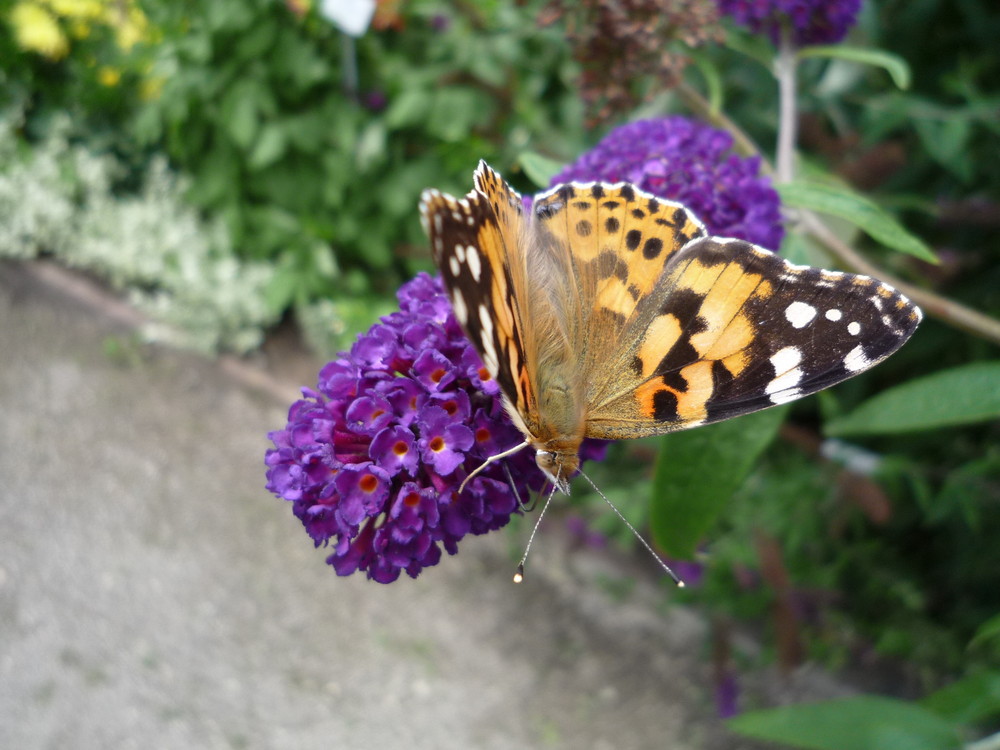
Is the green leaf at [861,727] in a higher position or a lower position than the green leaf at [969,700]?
lower

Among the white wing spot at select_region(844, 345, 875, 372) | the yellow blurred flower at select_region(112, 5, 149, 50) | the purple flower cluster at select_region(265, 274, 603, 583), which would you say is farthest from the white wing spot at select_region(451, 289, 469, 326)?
the yellow blurred flower at select_region(112, 5, 149, 50)

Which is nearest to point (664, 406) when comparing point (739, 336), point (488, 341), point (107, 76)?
point (739, 336)

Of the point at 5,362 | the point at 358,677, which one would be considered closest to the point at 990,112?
the point at 358,677

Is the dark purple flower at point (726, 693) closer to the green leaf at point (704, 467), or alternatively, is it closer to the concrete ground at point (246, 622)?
the concrete ground at point (246, 622)

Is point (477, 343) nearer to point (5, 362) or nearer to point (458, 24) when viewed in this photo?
point (458, 24)

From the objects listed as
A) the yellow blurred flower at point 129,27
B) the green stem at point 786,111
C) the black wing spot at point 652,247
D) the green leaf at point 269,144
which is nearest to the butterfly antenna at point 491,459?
the black wing spot at point 652,247

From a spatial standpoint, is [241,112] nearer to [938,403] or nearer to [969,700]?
[938,403]
